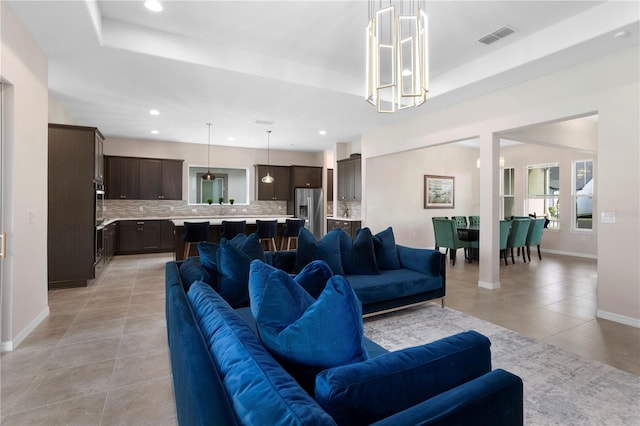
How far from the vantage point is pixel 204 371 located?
38.5 inches

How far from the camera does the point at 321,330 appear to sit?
1.12 metres

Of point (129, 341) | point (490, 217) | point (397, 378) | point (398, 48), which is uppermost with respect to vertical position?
point (398, 48)

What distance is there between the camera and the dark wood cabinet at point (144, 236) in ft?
24.6

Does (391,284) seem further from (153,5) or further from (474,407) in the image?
(153,5)

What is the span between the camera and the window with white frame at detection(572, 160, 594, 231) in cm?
757

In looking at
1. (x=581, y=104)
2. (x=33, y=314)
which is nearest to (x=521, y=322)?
(x=581, y=104)

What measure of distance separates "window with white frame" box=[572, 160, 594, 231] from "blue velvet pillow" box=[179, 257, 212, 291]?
8540mm

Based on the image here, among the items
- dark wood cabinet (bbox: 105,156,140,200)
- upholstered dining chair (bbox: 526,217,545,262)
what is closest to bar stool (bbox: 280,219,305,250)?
dark wood cabinet (bbox: 105,156,140,200)

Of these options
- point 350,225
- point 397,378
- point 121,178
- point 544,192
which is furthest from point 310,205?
point 397,378

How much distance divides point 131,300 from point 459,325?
12.8 feet

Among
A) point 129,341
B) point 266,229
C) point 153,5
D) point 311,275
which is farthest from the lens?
point 266,229

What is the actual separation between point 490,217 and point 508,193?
525 centimetres

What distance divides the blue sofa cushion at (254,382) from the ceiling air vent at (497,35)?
4.05 m

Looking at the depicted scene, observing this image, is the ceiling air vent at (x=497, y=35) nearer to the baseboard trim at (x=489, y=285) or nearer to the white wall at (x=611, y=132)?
the white wall at (x=611, y=132)
